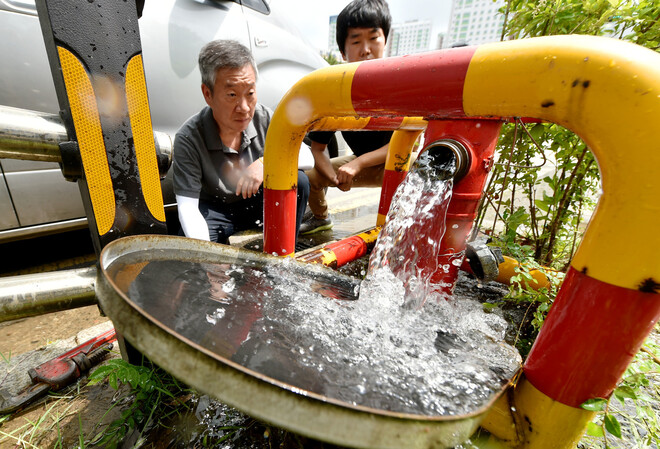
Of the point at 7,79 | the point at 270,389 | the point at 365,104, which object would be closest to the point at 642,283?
the point at 270,389

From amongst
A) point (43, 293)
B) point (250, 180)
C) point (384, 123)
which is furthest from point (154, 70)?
point (43, 293)

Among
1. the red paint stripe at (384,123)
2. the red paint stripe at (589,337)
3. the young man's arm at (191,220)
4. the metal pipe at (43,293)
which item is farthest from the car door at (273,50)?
the red paint stripe at (589,337)

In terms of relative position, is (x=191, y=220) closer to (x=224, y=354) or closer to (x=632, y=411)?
(x=224, y=354)

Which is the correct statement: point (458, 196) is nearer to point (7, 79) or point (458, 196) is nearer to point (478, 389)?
point (478, 389)

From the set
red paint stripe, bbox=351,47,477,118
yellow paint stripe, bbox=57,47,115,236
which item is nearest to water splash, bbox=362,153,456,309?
red paint stripe, bbox=351,47,477,118

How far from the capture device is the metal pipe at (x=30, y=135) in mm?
749

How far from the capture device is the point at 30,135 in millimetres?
786

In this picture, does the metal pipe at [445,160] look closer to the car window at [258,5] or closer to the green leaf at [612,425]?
the green leaf at [612,425]

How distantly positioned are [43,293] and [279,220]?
31.5 inches

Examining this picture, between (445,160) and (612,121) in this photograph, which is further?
(445,160)

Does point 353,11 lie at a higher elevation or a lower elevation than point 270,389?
higher

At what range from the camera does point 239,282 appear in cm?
104

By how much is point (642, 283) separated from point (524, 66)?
19.2 inches

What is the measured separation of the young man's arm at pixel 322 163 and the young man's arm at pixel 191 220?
1209 mm
